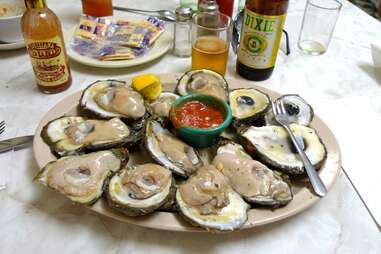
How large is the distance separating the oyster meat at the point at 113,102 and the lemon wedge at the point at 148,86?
0.02m

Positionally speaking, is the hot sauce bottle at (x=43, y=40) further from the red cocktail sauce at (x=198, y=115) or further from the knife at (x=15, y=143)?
the red cocktail sauce at (x=198, y=115)

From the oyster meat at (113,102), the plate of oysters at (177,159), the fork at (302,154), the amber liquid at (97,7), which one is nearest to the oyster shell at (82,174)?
the plate of oysters at (177,159)

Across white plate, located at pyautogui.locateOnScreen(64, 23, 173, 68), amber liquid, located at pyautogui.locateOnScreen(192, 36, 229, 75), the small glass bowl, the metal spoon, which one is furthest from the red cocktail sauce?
the metal spoon

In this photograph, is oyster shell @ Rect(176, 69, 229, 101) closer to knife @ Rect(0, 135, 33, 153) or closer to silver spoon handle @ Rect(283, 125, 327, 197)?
silver spoon handle @ Rect(283, 125, 327, 197)

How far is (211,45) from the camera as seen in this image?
3.65ft

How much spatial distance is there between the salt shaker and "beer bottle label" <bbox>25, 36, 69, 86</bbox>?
0.40 metres

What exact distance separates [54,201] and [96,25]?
72 centimetres

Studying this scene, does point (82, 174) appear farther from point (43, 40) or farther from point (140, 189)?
point (43, 40)

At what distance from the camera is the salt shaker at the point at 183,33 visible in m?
1.23

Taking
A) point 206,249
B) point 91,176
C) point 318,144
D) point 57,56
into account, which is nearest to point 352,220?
point 318,144

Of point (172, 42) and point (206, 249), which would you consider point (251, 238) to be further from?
point (172, 42)

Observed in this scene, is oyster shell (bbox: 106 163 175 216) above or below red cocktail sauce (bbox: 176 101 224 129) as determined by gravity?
below

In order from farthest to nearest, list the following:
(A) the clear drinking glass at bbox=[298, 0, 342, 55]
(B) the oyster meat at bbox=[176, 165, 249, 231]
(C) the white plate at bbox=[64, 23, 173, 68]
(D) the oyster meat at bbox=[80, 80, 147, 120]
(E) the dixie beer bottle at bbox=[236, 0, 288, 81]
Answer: (A) the clear drinking glass at bbox=[298, 0, 342, 55] < (C) the white plate at bbox=[64, 23, 173, 68] < (E) the dixie beer bottle at bbox=[236, 0, 288, 81] < (D) the oyster meat at bbox=[80, 80, 147, 120] < (B) the oyster meat at bbox=[176, 165, 249, 231]

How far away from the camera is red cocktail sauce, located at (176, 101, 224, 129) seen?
2.80 ft
